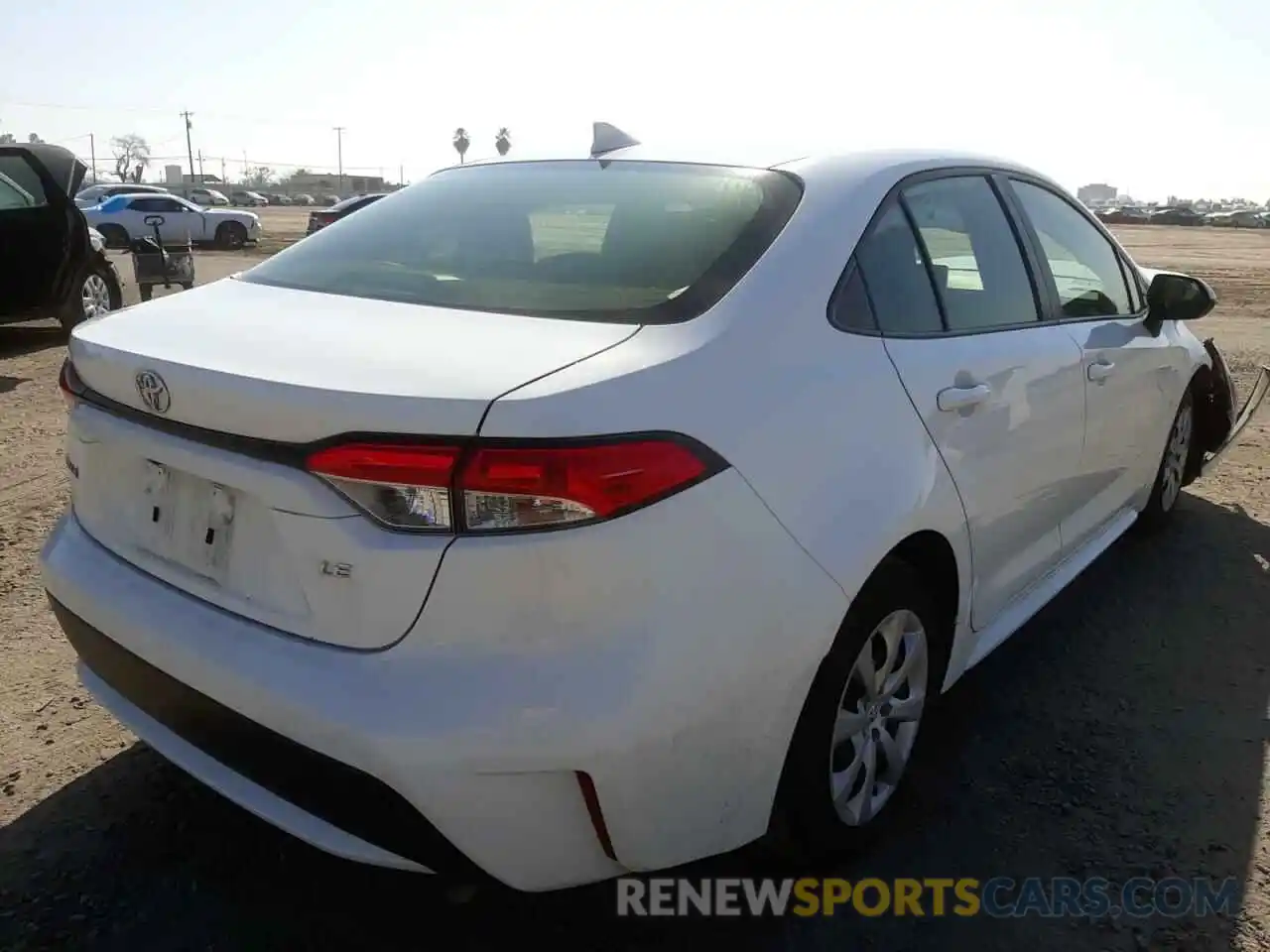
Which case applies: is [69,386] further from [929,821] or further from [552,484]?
[929,821]

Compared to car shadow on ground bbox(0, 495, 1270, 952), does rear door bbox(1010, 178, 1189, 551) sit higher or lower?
higher

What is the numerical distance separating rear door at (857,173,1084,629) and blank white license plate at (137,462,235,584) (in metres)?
1.42

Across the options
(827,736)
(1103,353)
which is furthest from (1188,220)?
(827,736)

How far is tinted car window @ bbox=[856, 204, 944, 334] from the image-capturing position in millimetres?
2395

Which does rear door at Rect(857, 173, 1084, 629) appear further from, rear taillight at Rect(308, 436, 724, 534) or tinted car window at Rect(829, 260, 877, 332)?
rear taillight at Rect(308, 436, 724, 534)

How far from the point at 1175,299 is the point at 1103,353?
2.30 ft

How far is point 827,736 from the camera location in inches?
85.6

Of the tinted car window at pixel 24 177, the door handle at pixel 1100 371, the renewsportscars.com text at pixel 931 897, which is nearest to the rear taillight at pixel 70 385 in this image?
the renewsportscars.com text at pixel 931 897

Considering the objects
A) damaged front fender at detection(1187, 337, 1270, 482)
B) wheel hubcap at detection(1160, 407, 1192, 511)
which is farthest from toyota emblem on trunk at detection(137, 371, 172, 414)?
damaged front fender at detection(1187, 337, 1270, 482)

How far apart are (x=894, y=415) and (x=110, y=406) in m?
1.63

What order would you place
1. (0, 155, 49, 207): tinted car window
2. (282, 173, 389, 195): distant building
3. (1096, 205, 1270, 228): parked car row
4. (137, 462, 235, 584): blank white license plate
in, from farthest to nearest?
(282, 173, 389, 195): distant building, (1096, 205, 1270, 228): parked car row, (0, 155, 49, 207): tinted car window, (137, 462, 235, 584): blank white license plate

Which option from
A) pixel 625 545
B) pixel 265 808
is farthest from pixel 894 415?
pixel 265 808

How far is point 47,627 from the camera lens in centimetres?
358

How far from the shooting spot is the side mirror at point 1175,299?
3.84 meters
